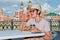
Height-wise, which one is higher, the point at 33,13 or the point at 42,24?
the point at 33,13

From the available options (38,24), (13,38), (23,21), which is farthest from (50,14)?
(13,38)

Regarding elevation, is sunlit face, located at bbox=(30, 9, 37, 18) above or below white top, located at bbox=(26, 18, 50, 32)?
above

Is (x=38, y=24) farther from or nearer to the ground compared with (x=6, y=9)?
nearer to the ground

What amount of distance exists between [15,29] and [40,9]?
52 cm

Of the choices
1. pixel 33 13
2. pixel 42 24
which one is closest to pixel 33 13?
pixel 33 13

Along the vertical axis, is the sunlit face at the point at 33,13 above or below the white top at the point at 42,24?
above

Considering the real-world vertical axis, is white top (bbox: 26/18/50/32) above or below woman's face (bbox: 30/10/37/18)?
below

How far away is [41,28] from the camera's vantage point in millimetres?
2756

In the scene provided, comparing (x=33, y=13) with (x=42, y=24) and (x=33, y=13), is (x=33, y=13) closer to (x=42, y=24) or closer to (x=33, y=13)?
(x=33, y=13)

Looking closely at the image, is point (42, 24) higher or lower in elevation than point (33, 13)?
lower

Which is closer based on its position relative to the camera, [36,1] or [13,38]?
[13,38]

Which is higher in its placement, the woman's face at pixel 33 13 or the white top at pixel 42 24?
the woman's face at pixel 33 13

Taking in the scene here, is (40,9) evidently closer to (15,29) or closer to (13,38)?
(15,29)

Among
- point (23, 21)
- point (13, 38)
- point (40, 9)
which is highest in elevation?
point (40, 9)
